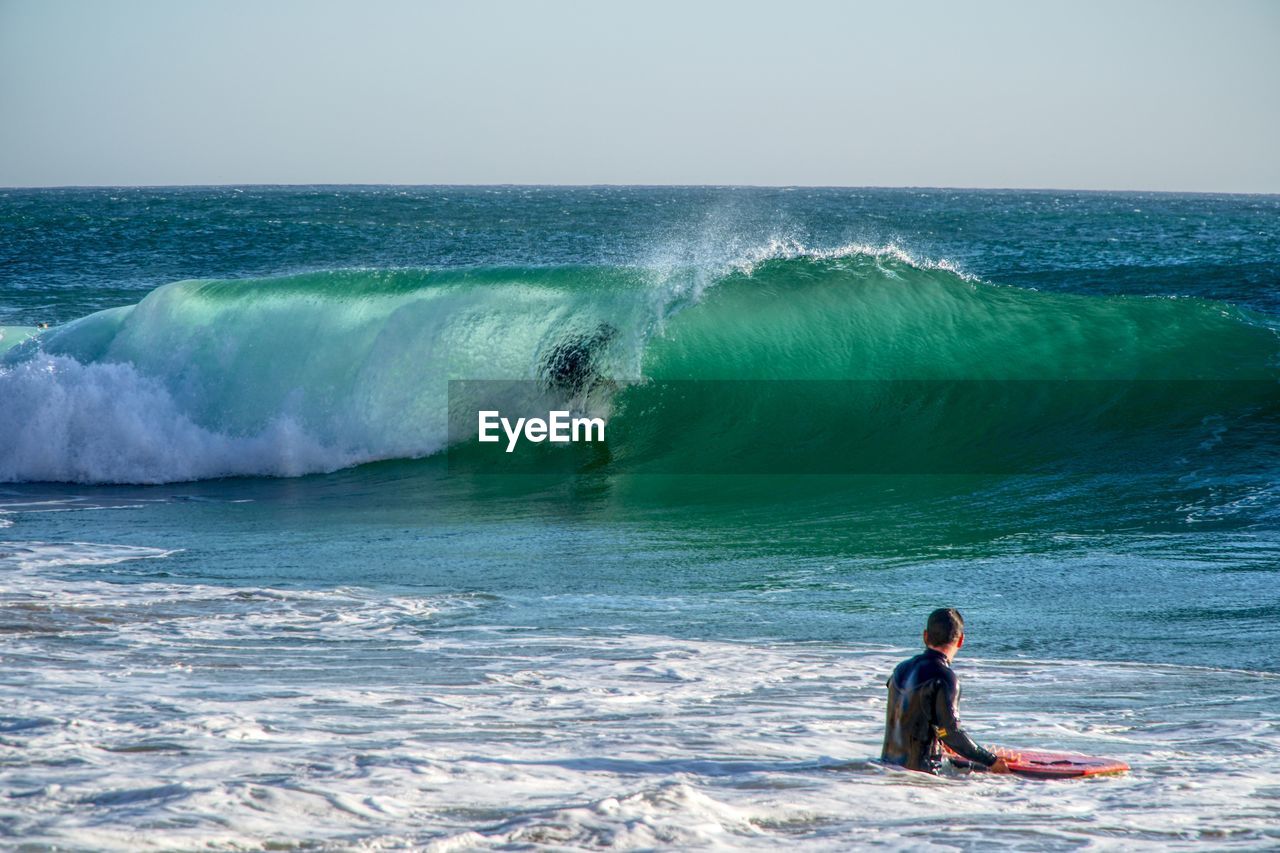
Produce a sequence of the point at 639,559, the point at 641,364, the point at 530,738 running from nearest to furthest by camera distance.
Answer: the point at 530,738 < the point at 639,559 < the point at 641,364

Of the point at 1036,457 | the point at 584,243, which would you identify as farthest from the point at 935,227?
the point at 1036,457

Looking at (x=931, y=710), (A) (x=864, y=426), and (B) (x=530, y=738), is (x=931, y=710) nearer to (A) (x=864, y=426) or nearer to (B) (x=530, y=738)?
(B) (x=530, y=738)

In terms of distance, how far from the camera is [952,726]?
13.0ft

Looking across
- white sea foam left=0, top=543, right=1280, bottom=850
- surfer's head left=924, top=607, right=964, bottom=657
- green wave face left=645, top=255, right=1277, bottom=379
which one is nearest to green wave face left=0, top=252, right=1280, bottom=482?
green wave face left=645, top=255, right=1277, bottom=379

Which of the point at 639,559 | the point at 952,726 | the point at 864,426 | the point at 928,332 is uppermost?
the point at 928,332

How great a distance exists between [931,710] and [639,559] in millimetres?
3829

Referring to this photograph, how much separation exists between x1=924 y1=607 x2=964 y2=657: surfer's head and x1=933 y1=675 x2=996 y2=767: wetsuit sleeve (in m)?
0.10

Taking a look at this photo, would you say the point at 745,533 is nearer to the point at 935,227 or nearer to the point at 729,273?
the point at 729,273

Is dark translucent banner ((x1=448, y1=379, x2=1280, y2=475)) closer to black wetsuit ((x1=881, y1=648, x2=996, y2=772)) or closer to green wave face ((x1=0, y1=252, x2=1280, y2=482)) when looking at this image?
green wave face ((x1=0, y1=252, x2=1280, y2=482))

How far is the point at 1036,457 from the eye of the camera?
10.7 m

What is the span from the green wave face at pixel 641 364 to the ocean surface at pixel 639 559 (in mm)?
48

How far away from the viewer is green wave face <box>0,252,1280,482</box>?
11.6 m

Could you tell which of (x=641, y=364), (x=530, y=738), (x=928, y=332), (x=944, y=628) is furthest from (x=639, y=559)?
(x=928, y=332)

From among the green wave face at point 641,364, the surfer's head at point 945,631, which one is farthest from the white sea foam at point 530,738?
the green wave face at point 641,364
